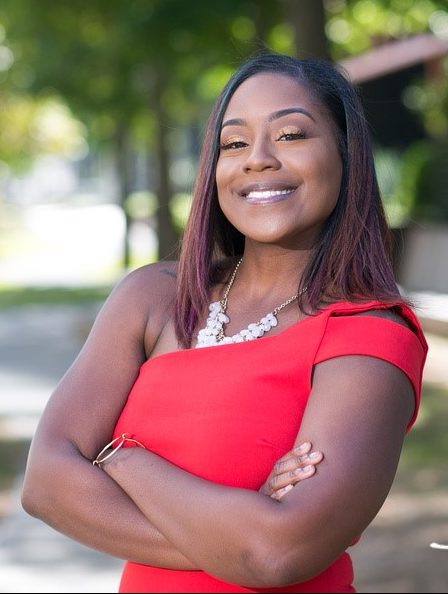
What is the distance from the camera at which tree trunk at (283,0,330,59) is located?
12.6 metres

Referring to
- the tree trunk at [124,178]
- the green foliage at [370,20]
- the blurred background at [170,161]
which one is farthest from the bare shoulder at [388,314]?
the tree trunk at [124,178]

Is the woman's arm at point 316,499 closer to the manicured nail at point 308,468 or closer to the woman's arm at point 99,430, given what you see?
the manicured nail at point 308,468

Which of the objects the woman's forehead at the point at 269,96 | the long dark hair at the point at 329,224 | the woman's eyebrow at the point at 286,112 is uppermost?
the woman's forehead at the point at 269,96

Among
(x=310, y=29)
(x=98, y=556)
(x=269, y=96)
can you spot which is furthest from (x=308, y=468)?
(x=310, y=29)

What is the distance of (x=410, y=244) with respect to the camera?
1853cm

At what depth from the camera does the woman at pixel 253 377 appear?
2373 mm

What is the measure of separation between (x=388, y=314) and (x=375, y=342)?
0.11 meters

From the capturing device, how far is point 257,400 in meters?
2.46

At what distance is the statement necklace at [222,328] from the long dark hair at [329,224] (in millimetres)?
38

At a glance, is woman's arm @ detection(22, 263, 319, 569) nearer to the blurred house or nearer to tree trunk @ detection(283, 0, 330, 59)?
tree trunk @ detection(283, 0, 330, 59)

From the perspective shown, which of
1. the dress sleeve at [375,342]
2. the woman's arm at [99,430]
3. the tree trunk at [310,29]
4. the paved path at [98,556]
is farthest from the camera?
the tree trunk at [310,29]

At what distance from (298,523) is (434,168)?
1674 centimetres

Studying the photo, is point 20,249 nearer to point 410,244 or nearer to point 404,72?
point 404,72

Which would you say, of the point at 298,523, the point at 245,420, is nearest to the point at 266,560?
the point at 298,523
